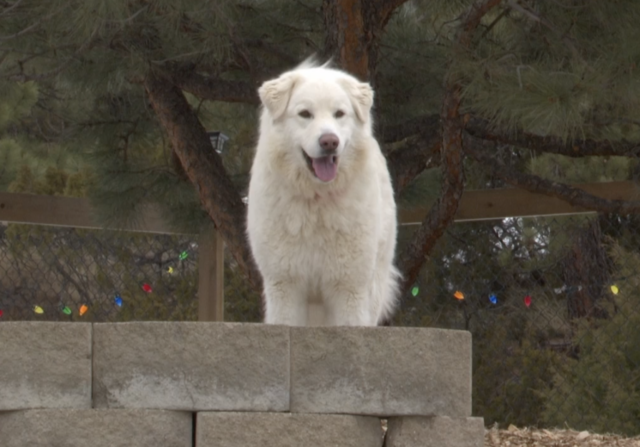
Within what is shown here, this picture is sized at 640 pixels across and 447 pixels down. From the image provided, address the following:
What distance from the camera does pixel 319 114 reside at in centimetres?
420

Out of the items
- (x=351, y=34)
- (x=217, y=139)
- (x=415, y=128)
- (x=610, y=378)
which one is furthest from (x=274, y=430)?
(x=610, y=378)

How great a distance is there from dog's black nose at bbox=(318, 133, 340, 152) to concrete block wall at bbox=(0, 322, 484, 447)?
2.43 feet

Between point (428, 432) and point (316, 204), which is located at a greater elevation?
point (316, 204)

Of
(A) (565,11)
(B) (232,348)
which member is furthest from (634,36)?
(B) (232,348)

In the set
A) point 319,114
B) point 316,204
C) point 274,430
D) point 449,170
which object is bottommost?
point 274,430

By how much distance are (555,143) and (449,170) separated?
865mm

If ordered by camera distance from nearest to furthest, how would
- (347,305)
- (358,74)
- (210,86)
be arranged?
(347,305)
(358,74)
(210,86)

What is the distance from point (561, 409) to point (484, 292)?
197 centimetres

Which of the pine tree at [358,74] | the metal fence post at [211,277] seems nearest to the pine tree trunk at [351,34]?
the pine tree at [358,74]

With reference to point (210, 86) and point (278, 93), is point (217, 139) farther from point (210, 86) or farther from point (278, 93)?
point (278, 93)

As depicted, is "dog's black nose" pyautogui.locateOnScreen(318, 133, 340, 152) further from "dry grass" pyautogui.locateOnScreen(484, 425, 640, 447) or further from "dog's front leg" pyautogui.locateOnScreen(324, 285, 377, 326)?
"dry grass" pyautogui.locateOnScreen(484, 425, 640, 447)

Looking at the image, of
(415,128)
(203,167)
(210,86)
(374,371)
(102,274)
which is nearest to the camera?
(374,371)

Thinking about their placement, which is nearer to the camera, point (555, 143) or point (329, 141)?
point (329, 141)

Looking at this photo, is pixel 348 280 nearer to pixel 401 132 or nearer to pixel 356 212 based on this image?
pixel 356 212
